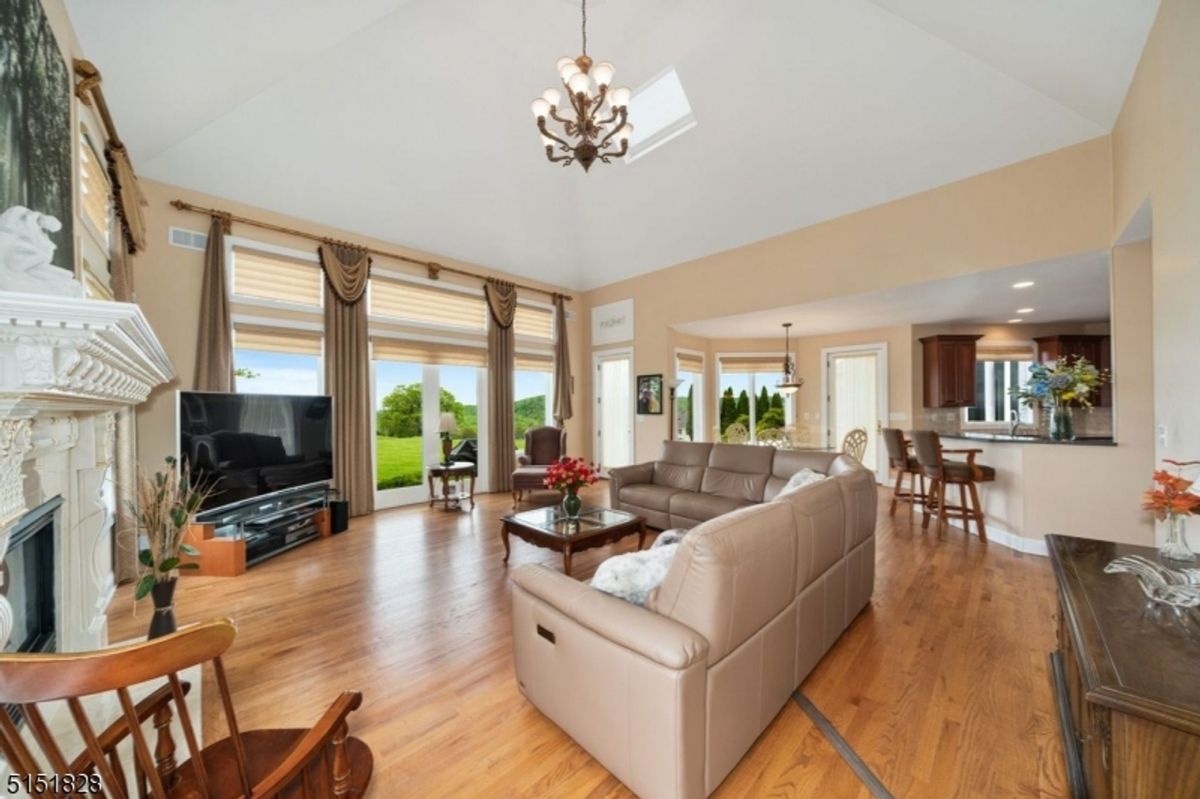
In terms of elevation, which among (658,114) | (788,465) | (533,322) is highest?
(658,114)

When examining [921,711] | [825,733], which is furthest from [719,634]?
[921,711]

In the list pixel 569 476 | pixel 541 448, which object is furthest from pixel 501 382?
pixel 569 476

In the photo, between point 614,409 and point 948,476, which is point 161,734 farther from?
point 614,409

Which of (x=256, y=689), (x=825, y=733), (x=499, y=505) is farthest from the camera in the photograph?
(x=499, y=505)

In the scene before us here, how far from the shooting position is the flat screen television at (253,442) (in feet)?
12.3

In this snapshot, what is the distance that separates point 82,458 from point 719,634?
332 cm

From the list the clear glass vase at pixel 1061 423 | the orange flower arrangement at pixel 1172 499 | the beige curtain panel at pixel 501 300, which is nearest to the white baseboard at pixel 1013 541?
the clear glass vase at pixel 1061 423

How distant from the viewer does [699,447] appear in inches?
204

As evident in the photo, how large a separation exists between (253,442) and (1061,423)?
287 inches

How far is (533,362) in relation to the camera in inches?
298

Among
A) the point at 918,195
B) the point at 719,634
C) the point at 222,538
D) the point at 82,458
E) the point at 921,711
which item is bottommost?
the point at 921,711

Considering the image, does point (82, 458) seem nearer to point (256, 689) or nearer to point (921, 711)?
point (256, 689)

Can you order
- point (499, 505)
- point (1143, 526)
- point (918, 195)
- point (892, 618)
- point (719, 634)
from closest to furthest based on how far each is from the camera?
point (719, 634), point (892, 618), point (1143, 526), point (918, 195), point (499, 505)

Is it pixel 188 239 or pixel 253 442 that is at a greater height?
pixel 188 239
